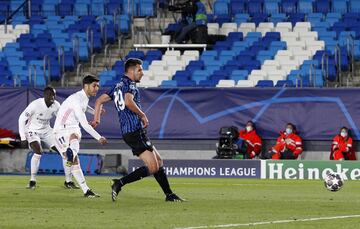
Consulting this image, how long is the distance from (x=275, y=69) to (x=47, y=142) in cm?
1327

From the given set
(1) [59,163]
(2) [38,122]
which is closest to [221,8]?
(1) [59,163]

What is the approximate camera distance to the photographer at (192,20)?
36909 millimetres

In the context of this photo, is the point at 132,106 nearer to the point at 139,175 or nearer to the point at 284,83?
the point at 139,175

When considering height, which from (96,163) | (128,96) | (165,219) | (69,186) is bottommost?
(96,163)

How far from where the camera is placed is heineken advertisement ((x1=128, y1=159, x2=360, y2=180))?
26.5 meters

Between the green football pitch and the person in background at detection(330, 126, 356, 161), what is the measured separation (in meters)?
6.41

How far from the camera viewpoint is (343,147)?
28.6m

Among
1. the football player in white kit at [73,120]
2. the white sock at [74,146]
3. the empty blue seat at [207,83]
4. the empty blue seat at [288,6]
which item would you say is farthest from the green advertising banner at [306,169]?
the empty blue seat at [288,6]

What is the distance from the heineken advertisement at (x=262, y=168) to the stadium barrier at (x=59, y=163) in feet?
5.50

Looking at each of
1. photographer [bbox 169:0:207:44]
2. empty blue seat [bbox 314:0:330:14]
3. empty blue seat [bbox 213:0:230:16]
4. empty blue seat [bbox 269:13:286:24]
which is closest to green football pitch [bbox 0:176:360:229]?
photographer [bbox 169:0:207:44]

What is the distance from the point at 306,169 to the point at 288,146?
7.12 ft

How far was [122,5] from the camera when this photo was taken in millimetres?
40562

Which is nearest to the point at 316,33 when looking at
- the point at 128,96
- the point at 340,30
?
the point at 340,30

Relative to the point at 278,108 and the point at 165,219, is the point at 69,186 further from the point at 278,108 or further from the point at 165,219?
the point at 278,108
